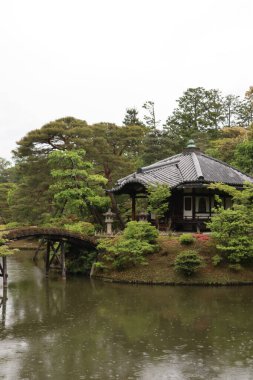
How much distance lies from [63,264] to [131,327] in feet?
45.2

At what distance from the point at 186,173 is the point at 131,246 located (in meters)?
9.15

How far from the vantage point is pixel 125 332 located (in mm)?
17703

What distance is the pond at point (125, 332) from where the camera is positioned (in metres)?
13.4

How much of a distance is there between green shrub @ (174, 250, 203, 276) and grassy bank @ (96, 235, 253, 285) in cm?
46

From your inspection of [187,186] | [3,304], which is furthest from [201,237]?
[3,304]

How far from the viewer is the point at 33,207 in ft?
142

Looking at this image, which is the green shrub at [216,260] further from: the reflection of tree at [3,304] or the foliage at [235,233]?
the reflection of tree at [3,304]

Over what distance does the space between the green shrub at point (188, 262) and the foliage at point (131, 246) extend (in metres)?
2.39

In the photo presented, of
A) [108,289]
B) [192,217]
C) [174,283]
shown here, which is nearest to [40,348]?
[108,289]

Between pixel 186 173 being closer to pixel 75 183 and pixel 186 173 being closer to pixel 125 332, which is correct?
pixel 75 183

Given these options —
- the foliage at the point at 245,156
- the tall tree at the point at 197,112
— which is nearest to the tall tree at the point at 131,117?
the tall tree at the point at 197,112

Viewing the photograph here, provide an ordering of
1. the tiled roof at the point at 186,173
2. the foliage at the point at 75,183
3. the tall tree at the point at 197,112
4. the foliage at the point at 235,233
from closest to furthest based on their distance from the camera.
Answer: the foliage at the point at 235,233 → the tiled roof at the point at 186,173 → the foliage at the point at 75,183 → the tall tree at the point at 197,112

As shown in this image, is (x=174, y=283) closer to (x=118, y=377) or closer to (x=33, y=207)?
(x=118, y=377)

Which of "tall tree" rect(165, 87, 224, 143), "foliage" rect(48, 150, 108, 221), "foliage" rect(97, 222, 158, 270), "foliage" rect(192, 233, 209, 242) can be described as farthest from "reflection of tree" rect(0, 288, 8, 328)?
"tall tree" rect(165, 87, 224, 143)
